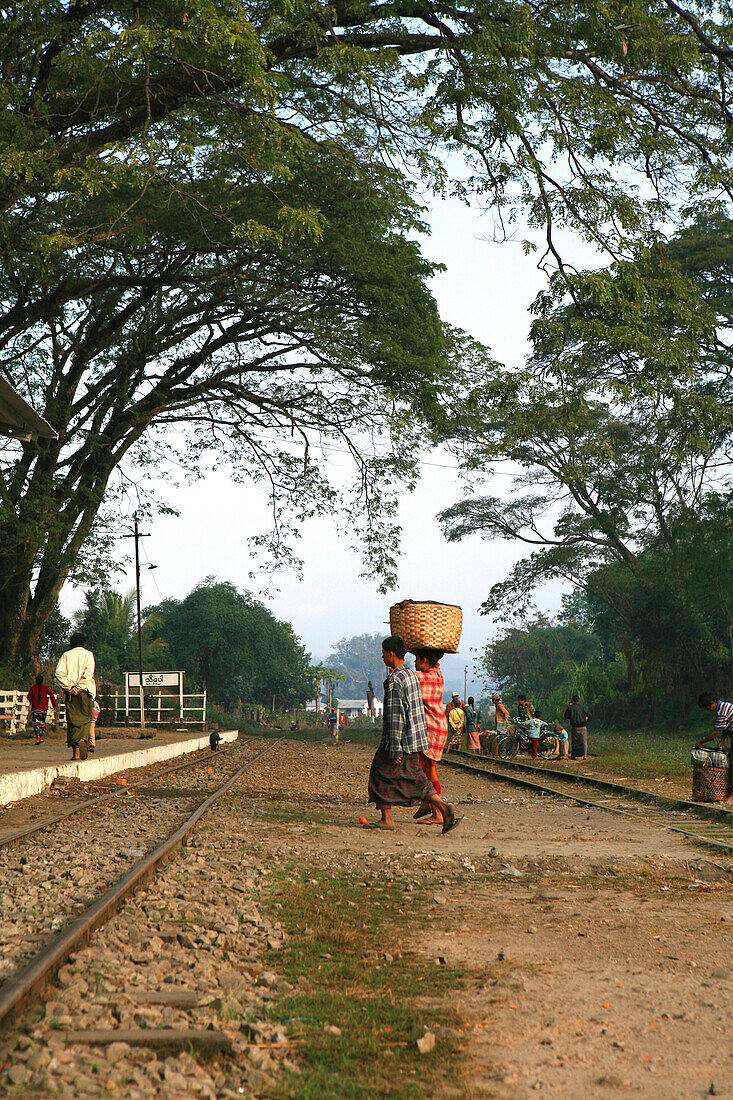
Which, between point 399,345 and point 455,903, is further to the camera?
point 399,345

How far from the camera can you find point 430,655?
9.80 m

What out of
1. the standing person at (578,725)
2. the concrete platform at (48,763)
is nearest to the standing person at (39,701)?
the concrete platform at (48,763)

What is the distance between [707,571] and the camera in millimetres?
32562

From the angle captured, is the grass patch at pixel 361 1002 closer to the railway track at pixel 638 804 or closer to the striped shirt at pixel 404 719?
the striped shirt at pixel 404 719

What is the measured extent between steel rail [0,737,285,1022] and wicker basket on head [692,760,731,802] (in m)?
6.92

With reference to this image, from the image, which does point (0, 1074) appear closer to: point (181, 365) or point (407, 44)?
point (407, 44)

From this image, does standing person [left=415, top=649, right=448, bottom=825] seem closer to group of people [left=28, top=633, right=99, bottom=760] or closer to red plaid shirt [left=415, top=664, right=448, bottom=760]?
red plaid shirt [left=415, top=664, right=448, bottom=760]

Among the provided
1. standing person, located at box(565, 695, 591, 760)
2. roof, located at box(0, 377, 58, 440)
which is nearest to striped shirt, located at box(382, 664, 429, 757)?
roof, located at box(0, 377, 58, 440)

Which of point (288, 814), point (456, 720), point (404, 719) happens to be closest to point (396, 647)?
point (404, 719)

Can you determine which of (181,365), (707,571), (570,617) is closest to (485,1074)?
(181,365)

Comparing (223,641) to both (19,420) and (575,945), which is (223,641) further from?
(575,945)

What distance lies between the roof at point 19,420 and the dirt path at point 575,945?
738 cm

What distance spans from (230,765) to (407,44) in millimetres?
14819

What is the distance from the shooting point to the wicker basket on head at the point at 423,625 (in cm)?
971
